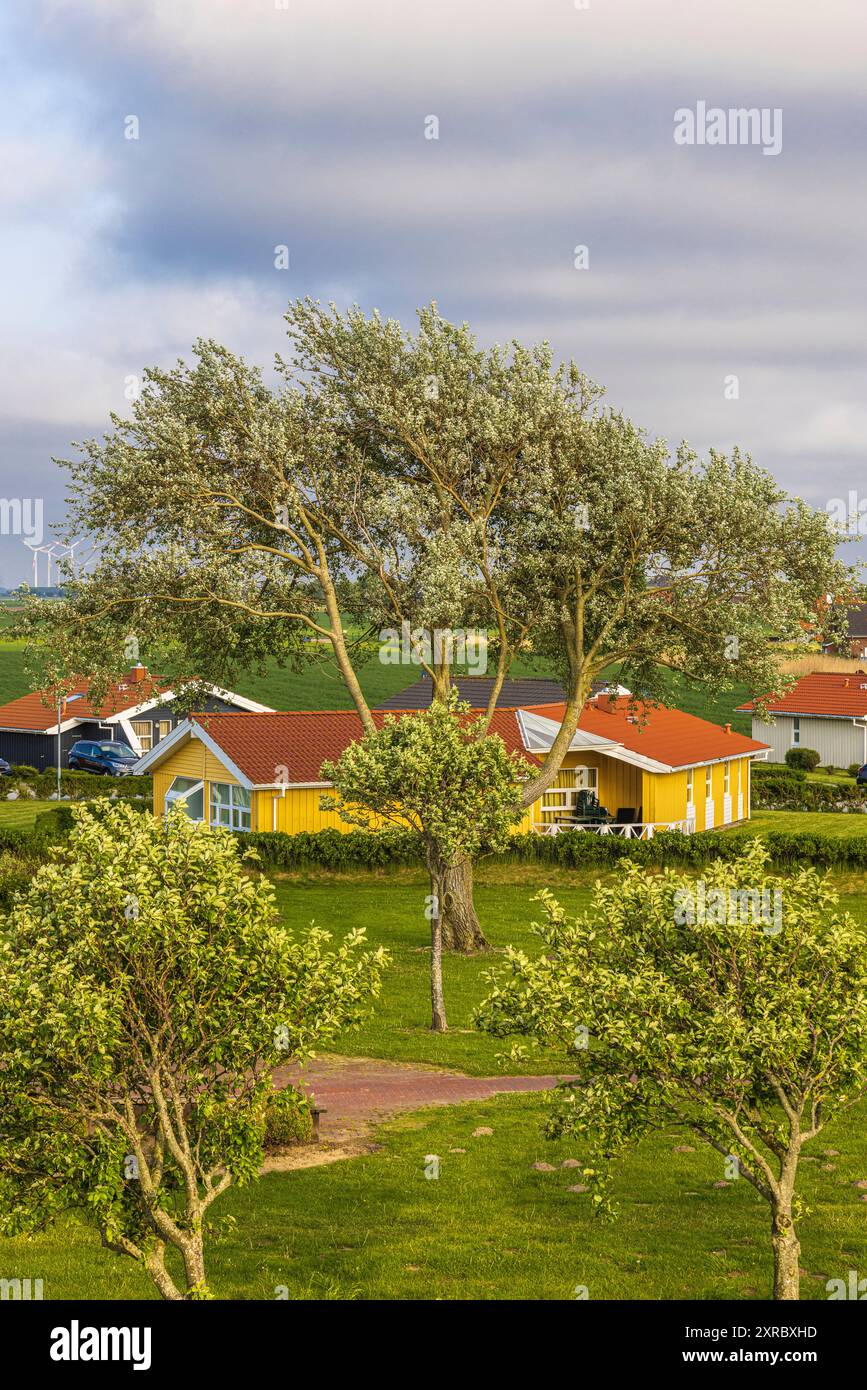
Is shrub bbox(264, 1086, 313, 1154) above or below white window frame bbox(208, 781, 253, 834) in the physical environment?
below

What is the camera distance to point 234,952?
11594 mm

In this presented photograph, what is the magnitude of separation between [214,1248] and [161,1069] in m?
4.99

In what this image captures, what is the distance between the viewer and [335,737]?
1929 inches

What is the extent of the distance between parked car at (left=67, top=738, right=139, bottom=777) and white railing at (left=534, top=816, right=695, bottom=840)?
3109 cm

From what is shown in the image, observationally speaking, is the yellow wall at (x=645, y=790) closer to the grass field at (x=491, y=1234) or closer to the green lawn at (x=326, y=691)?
the grass field at (x=491, y=1234)

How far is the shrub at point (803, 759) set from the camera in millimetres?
74062

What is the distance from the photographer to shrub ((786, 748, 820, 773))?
74.1m

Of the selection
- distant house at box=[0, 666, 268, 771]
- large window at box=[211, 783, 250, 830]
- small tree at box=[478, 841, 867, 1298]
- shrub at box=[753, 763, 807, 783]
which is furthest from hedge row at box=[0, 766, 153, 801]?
small tree at box=[478, 841, 867, 1298]

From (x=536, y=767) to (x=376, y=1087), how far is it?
26428mm

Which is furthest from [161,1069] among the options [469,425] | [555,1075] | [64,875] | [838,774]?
[838,774]

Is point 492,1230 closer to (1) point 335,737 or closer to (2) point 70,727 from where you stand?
(1) point 335,737

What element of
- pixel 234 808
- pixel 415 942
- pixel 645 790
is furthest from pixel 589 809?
pixel 415 942

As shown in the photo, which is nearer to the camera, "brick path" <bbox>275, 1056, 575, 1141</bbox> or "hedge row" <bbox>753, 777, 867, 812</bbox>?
"brick path" <bbox>275, 1056, 575, 1141</bbox>

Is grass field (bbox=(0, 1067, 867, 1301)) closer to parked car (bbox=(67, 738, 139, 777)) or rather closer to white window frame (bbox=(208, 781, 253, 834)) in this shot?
white window frame (bbox=(208, 781, 253, 834))
